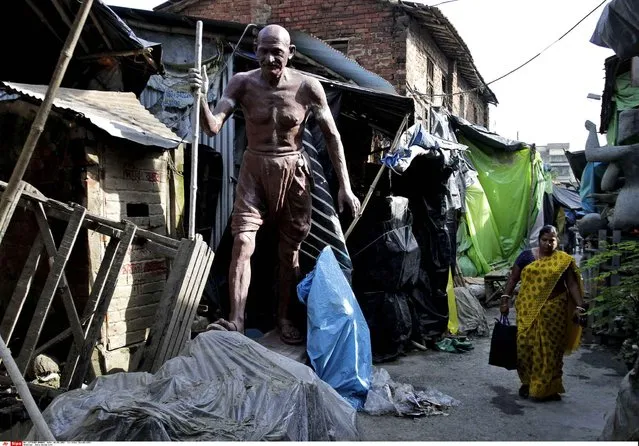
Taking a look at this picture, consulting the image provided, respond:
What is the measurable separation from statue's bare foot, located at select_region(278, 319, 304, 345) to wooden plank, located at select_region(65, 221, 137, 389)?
1590mm

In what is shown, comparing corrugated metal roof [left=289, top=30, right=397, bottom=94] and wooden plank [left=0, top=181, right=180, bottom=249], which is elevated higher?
corrugated metal roof [left=289, top=30, right=397, bottom=94]

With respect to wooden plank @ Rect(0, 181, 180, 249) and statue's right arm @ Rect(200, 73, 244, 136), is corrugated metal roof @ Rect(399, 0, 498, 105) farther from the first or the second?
wooden plank @ Rect(0, 181, 180, 249)

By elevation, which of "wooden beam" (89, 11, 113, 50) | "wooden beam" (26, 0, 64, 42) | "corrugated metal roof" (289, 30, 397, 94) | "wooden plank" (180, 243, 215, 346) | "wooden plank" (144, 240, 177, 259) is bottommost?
"wooden plank" (180, 243, 215, 346)

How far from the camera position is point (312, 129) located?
20.1ft

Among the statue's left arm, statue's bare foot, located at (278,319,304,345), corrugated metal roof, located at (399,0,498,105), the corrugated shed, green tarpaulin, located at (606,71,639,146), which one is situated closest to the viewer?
the statue's left arm

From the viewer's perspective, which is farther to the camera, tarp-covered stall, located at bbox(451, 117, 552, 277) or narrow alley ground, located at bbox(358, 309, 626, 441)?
tarp-covered stall, located at bbox(451, 117, 552, 277)

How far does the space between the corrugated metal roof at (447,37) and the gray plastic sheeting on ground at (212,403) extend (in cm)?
764

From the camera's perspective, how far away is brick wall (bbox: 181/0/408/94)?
10945 mm

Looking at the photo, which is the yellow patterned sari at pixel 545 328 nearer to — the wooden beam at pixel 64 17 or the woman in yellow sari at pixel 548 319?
the woman in yellow sari at pixel 548 319

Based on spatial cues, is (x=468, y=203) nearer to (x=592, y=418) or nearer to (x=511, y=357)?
(x=511, y=357)

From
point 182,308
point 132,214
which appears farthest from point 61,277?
point 132,214

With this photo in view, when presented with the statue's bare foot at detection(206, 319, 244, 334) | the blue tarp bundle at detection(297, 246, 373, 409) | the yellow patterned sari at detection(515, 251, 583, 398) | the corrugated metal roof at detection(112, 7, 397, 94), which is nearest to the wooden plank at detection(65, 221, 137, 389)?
the statue's bare foot at detection(206, 319, 244, 334)

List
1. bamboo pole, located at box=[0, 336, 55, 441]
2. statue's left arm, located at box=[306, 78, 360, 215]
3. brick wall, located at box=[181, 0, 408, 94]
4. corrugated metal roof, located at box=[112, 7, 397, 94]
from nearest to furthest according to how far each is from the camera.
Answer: bamboo pole, located at box=[0, 336, 55, 441]
statue's left arm, located at box=[306, 78, 360, 215]
corrugated metal roof, located at box=[112, 7, 397, 94]
brick wall, located at box=[181, 0, 408, 94]

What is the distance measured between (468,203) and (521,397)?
790 centimetres
